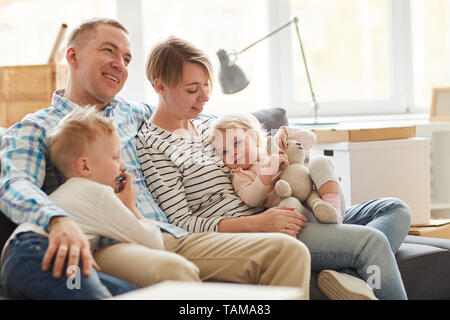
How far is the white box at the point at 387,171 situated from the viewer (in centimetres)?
223

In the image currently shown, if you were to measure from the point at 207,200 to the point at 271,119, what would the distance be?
21.0 inches

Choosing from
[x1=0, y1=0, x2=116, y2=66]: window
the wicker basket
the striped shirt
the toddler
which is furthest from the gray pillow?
[x1=0, y1=0, x2=116, y2=66]: window

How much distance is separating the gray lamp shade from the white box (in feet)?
1.71

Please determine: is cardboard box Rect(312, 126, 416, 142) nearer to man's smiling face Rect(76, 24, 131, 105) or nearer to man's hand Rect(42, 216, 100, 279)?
man's smiling face Rect(76, 24, 131, 105)

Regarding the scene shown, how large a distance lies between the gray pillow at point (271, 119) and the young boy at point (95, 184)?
695mm

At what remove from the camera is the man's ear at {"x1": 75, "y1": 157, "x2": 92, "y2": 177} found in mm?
1347

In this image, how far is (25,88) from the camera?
2.40m

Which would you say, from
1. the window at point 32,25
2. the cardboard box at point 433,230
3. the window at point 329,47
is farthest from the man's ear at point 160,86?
the window at point 32,25

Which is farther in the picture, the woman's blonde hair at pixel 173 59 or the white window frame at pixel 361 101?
the white window frame at pixel 361 101

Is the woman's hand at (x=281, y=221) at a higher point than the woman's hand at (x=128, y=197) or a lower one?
lower

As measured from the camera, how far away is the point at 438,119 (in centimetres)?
287

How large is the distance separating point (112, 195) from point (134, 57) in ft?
6.38

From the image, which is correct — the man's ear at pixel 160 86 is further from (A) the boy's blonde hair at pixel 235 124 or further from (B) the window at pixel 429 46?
(B) the window at pixel 429 46

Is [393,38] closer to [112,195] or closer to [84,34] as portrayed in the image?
[84,34]
